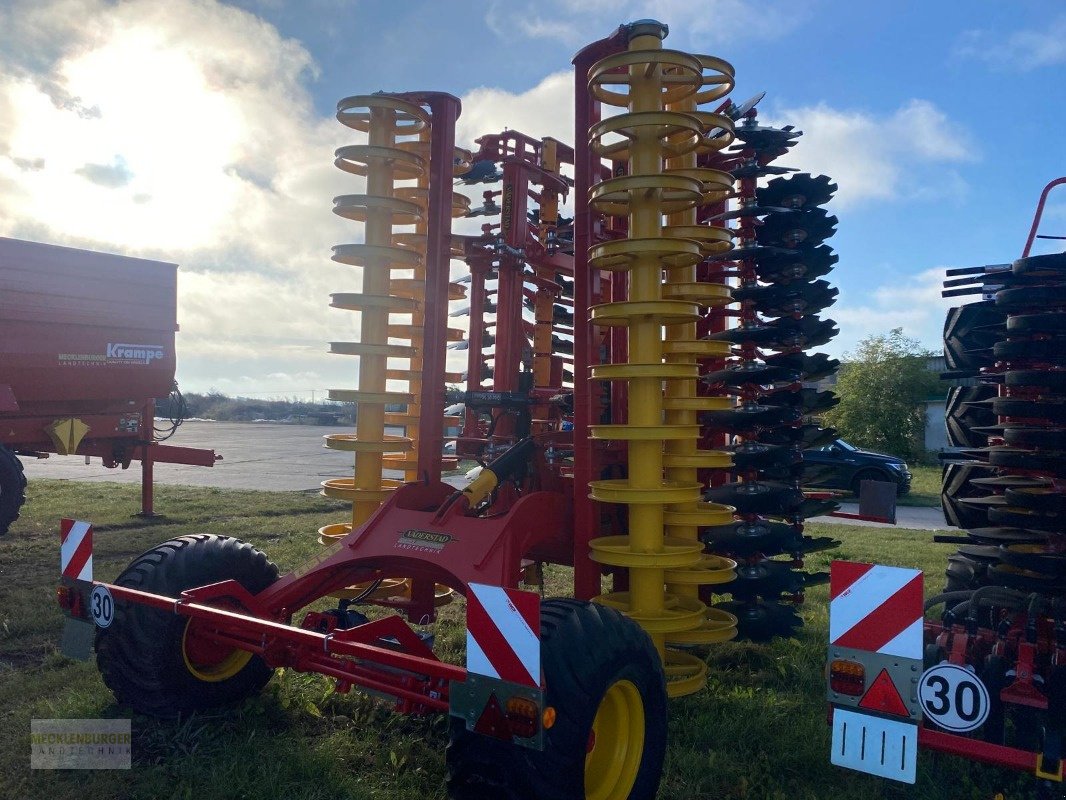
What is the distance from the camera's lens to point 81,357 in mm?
10359

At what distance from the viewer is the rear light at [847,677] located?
115 inches

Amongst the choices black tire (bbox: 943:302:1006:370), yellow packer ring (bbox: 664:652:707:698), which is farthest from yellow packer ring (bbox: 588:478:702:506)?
black tire (bbox: 943:302:1006:370)

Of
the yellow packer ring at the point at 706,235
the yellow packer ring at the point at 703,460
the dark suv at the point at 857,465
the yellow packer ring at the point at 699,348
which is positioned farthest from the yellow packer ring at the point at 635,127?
the dark suv at the point at 857,465

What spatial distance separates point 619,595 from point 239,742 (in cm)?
202

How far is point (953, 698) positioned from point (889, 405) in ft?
75.3

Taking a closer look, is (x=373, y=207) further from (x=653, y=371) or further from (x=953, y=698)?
(x=953, y=698)

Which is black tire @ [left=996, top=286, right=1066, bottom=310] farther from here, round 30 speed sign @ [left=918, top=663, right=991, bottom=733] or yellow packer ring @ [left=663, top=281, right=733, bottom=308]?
round 30 speed sign @ [left=918, top=663, right=991, bottom=733]

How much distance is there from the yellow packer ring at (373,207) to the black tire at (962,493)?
392cm

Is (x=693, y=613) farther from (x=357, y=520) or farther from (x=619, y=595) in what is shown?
(x=357, y=520)

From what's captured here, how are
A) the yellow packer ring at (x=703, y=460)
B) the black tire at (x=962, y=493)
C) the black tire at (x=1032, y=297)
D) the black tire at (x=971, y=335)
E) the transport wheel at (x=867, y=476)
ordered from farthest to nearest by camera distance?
1. the transport wheel at (x=867, y=476)
2. the black tire at (x=962, y=493)
3. the black tire at (x=971, y=335)
4. the yellow packer ring at (x=703, y=460)
5. the black tire at (x=1032, y=297)

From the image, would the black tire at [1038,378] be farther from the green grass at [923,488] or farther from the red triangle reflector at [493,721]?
the green grass at [923,488]

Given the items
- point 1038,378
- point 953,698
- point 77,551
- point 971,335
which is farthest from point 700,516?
point 77,551

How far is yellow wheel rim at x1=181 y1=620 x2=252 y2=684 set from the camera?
13.1ft

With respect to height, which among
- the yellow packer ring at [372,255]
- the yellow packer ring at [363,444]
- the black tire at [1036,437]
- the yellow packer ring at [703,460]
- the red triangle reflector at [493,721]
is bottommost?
the red triangle reflector at [493,721]
